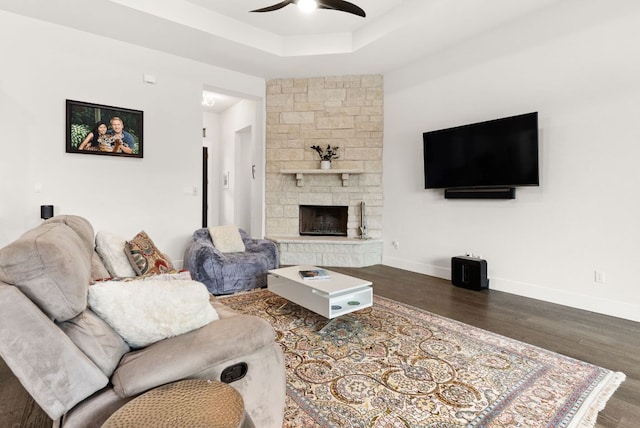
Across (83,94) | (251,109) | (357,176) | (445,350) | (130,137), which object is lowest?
(445,350)

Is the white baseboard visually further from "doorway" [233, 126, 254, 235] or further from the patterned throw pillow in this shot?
"doorway" [233, 126, 254, 235]

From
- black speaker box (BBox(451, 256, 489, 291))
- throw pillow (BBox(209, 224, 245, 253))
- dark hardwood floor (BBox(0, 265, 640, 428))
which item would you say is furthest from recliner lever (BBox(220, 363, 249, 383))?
black speaker box (BBox(451, 256, 489, 291))

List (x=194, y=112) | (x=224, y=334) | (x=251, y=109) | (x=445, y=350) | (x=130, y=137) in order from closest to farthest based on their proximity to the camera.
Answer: (x=224, y=334) < (x=445, y=350) < (x=130, y=137) < (x=194, y=112) < (x=251, y=109)

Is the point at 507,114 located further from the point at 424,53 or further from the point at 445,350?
the point at 445,350

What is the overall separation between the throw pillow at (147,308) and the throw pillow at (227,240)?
2.87m

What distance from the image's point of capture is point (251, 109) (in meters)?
6.00

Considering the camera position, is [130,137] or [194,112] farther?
[194,112]

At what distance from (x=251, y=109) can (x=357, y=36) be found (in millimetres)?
2467

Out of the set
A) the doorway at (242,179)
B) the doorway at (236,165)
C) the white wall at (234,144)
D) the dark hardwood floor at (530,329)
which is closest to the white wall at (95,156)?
the white wall at (234,144)

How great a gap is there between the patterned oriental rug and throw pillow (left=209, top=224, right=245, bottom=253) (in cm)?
168

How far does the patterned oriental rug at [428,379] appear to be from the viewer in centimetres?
160

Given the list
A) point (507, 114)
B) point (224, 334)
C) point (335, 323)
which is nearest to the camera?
point (224, 334)

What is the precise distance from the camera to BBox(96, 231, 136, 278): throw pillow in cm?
253

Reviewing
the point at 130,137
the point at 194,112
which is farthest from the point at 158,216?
the point at 194,112
